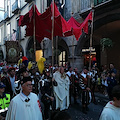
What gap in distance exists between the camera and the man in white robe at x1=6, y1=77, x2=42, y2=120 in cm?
207

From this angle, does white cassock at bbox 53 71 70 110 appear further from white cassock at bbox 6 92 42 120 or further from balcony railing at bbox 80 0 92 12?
Result: balcony railing at bbox 80 0 92 12

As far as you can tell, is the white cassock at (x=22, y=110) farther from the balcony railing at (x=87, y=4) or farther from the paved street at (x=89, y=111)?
the balcony railing at (x=87, y=4)

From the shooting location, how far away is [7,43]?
36.5ft

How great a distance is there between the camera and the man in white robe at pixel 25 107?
2072 millimetres

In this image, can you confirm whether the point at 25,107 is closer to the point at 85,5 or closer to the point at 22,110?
the point at 22,110

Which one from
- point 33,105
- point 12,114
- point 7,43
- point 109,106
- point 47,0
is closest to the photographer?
point 109,106

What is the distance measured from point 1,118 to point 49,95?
1.90 metres

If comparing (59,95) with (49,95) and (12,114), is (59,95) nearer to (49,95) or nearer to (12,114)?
(49,95)

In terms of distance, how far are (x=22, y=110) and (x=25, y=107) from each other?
6 cm

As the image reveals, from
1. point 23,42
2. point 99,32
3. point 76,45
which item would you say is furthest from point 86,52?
point 23,42

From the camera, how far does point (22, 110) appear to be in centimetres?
209

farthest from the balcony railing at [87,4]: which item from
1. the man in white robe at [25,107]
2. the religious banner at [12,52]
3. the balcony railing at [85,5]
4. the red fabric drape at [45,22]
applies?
the man in white robe at [25,107]

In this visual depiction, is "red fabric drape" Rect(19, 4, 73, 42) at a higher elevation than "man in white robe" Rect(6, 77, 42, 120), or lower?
higher

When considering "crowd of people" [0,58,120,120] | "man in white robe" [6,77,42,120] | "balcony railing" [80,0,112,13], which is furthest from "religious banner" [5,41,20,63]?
"man in white robe" [6,77,42,120]
